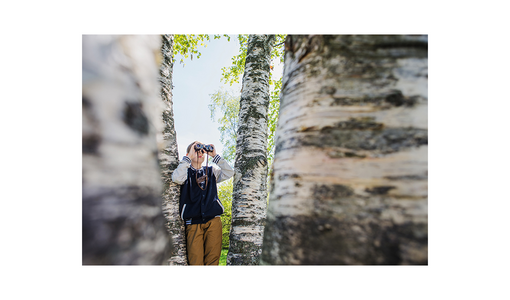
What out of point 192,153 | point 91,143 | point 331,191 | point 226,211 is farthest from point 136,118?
point 226,211

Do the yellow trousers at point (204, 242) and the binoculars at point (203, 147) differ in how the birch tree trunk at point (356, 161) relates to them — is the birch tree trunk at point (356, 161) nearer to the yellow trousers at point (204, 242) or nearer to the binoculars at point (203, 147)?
the yellow trousers at point (204, 242)

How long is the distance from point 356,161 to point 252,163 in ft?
5.56

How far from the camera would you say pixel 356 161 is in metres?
0.63

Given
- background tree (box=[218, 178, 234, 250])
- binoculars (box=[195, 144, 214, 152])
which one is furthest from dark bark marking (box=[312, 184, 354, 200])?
background tree (box=[218, 178, 234, 250])

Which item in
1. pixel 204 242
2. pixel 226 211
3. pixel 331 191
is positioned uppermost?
pixel 331 191

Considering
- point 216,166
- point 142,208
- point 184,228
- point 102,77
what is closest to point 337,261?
point 142,208

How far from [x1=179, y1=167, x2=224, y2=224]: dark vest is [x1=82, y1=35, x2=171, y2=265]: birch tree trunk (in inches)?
54.9

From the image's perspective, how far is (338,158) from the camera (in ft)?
2.07

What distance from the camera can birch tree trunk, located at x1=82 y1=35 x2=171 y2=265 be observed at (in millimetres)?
477

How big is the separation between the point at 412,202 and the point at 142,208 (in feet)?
2.34

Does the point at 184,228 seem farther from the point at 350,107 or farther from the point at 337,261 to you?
the point at 350,107

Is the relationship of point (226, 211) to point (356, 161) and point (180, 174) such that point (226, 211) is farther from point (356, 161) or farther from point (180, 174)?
point (356, 161)

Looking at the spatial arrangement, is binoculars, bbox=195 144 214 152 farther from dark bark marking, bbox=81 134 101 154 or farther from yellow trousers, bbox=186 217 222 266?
dark bark marking, bbox=81 134 101 154

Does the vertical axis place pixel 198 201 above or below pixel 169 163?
below
